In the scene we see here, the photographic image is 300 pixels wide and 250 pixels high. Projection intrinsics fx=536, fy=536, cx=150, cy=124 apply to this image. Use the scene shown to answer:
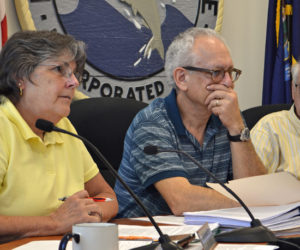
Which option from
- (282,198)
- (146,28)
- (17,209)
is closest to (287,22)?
(146,28)

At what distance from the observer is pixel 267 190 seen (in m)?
1.75

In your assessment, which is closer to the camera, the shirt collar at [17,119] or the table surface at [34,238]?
the table surface at [34,238]

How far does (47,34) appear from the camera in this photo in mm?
1870

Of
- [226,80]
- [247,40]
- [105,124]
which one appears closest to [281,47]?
[247,40]

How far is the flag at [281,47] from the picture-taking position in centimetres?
355

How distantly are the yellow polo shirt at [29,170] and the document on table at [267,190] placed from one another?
22.4 inches

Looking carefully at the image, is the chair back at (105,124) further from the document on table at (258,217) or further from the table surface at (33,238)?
the document on table at (258,217)

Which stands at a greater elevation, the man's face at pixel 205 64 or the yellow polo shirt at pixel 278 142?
the man's face at pixel 205 64

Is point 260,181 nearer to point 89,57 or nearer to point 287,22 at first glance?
point 89,57

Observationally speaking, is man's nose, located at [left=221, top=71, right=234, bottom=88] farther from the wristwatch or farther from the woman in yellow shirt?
the woman in yellow shirt

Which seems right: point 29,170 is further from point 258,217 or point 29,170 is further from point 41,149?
point 258,217

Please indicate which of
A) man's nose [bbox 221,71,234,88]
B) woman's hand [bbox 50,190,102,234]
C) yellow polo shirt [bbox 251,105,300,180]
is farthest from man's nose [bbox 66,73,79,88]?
yellow polo shirt [bbox 251,105,300,180]

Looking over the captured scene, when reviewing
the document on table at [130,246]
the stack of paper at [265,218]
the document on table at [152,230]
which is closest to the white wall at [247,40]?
the stack of paper at [265,218]

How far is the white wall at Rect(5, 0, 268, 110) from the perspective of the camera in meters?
3.62
